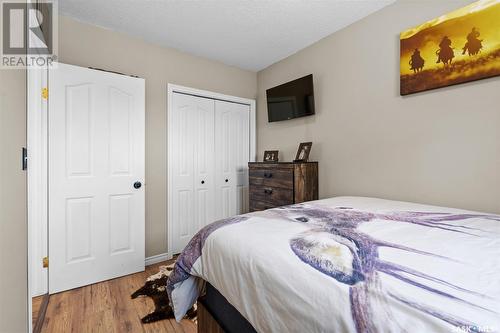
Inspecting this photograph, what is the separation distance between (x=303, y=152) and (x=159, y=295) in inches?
77.2

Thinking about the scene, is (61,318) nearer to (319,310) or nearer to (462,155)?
(319,310)

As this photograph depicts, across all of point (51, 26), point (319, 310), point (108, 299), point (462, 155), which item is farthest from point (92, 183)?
point (462, 155)

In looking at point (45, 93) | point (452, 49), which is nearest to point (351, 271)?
point (452, 49)

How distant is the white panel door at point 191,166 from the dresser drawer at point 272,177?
0.65 m

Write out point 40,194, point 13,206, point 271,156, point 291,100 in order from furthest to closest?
point 271,156
point 291,100
point 40,194
point 13,206

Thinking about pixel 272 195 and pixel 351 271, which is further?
pixel 272 195

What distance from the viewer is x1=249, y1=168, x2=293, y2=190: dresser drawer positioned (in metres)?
2.45

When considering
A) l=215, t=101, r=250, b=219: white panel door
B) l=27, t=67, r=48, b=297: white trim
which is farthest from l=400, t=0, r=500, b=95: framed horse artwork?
l=27, t=67, r=48, b=297: white trim

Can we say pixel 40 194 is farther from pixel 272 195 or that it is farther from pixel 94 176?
pixel 272 195

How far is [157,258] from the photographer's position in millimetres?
2693

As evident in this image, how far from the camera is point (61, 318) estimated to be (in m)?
1.70

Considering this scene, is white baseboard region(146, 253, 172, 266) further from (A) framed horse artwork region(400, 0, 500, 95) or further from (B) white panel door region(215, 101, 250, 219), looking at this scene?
(A) framed horse artwork region(400, 0, 500, 95)

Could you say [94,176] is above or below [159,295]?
above

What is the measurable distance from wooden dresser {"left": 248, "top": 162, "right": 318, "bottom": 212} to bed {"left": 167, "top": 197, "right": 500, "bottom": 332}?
1123mm
